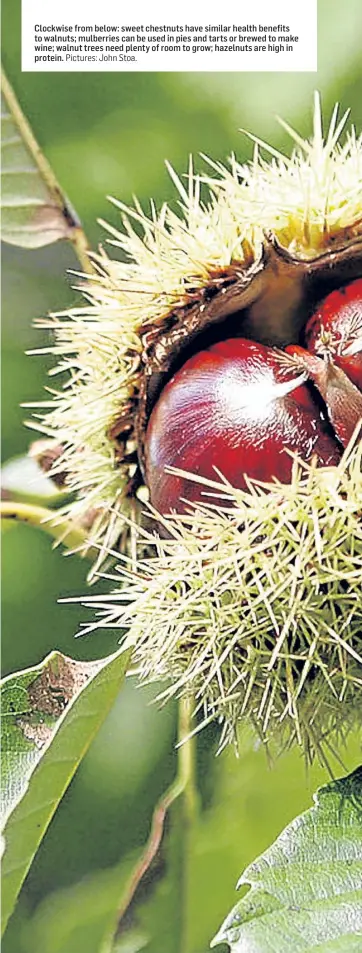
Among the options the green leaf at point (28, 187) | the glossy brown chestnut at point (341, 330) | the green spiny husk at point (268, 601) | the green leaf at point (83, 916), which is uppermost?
the green leaf at point (28, 187)

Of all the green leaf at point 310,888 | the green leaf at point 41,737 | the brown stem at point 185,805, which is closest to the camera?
the green leaf at point 310,888

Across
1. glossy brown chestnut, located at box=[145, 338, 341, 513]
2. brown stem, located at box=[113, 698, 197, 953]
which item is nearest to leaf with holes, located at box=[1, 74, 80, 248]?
glossy brown chestnut, located at box=[145, 338, 341, 513]

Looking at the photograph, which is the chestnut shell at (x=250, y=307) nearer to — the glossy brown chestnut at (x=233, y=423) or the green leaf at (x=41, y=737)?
the glossy brown chestnut at (x=233, y=423)

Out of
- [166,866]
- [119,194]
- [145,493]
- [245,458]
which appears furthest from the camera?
[119,194]

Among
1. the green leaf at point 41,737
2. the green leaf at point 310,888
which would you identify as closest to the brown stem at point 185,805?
the green leaf at point 41,737

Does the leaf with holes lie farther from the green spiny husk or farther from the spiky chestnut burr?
the green spiny husk

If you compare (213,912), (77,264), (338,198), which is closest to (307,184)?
(338,198)

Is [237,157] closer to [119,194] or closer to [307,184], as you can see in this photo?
[119,194]
